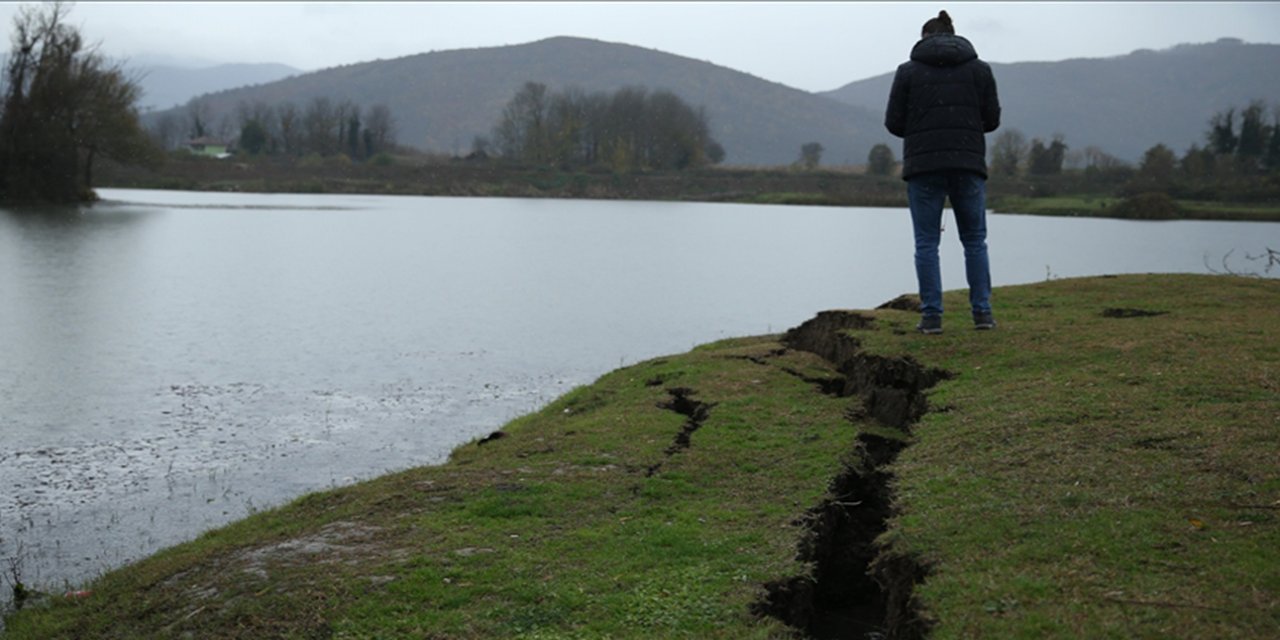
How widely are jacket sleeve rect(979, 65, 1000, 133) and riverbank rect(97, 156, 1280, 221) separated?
8154 centimetres

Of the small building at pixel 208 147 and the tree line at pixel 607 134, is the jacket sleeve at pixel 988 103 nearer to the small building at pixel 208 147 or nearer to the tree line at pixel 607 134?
the tree line at pixel 607 134

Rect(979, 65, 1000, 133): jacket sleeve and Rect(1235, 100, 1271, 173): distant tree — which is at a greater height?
Rect(1235, 100, 1271, 173): distant tree

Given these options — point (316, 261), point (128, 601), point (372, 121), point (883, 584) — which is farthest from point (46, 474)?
point (372, 121)

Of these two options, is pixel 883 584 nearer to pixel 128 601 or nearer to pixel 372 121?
pixel 128 601

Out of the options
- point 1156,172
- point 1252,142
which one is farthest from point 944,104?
point 1252,142

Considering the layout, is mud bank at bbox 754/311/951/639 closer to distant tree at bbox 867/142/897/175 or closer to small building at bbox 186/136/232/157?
distant tree at bbox 867/142/897/175

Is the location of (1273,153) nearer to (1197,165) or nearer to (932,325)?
(1197,165)

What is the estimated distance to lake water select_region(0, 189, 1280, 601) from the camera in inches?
367

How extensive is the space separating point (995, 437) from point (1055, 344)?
2869 millimetres

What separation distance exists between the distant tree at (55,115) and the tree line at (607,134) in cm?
6910

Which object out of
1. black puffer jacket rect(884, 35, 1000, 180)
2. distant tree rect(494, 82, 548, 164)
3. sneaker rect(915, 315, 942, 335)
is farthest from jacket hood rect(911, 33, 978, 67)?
distant tree rect(494, 82, 548, 164)

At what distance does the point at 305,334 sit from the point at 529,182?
100395 mm

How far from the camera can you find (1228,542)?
4609mm

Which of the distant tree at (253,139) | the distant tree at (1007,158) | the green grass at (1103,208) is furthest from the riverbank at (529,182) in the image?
the distant tree at (253,139)
